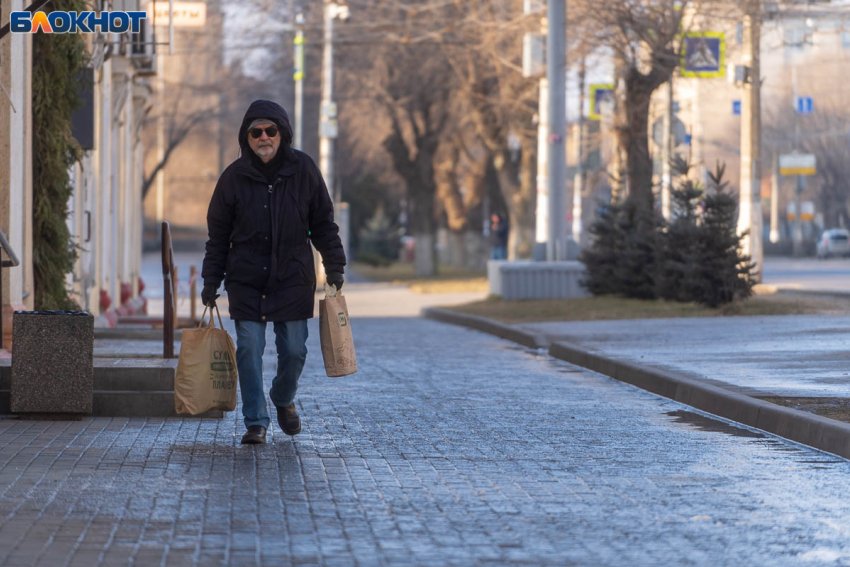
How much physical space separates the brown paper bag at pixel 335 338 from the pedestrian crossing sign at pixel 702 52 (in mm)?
17946

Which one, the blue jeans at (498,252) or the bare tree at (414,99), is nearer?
the bare tree at (414,99)

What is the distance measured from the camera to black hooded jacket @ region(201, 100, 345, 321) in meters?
8.27

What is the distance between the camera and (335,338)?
850 cm

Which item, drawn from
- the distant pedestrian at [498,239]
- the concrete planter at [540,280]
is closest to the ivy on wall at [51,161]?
the concrete planter at [540,280]

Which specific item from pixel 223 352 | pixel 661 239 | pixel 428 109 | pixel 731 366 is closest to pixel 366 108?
pixel 428 109

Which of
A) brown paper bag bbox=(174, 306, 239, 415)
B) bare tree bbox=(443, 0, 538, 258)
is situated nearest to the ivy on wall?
brown paper bag bbox=(174, 306, 239, 415)

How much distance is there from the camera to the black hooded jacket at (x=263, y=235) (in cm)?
827

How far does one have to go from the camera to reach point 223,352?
27.9ft

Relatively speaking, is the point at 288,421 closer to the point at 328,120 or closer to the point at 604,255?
the point at 604,255

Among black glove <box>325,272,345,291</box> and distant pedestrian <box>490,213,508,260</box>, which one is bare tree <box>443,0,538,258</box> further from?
black glove <box>325,272,345,291</box>

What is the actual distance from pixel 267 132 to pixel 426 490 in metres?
2.47

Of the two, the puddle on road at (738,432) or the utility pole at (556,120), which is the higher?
the utility pole at (556,120)

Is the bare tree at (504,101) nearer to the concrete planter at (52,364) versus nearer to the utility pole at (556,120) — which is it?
the utility pole at (556,120)

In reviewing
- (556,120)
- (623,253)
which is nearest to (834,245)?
(556,120)
